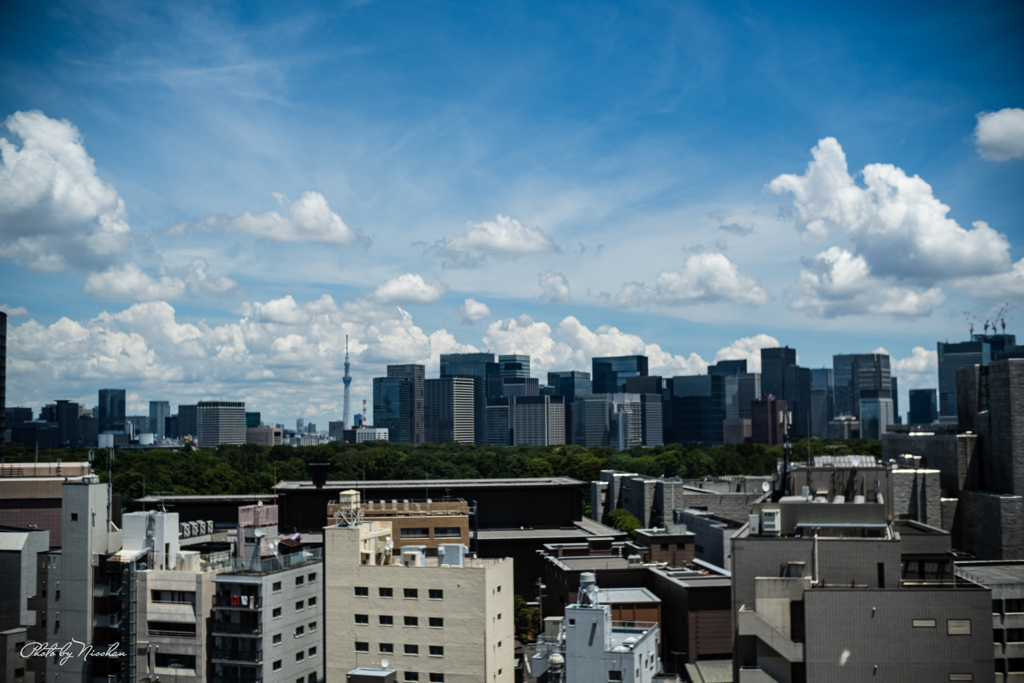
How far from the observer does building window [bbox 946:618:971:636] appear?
37938 mm

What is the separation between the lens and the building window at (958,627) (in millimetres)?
37938

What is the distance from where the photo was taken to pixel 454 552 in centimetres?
5238

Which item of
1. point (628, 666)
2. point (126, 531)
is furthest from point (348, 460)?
point (628, 666)

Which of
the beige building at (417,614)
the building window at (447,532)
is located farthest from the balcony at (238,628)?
the building window at (447,532)

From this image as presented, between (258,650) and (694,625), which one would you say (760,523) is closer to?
(694,625)

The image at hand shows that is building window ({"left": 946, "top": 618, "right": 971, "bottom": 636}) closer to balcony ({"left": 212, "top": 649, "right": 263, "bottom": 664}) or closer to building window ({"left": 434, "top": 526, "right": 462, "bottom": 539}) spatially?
balcony ({"left": 212, "top": 649, "right": 263, "bottom": 664})

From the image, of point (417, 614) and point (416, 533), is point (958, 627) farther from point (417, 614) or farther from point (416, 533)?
point (416, 533)

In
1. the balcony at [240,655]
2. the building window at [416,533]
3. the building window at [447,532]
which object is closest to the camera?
the balcony at [240,655]

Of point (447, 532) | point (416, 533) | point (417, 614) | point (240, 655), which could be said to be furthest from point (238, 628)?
point (447, 532)

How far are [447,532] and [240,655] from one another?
2653 centimetres

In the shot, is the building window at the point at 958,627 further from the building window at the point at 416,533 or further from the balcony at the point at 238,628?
the building window at the point at 416,533

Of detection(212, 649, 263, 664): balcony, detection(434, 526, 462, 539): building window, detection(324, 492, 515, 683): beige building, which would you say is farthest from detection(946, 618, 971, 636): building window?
detection(434, 526, 462, 539): building window

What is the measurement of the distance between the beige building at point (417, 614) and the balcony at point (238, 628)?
14.1 feet

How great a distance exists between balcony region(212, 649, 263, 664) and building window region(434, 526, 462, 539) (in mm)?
26005
